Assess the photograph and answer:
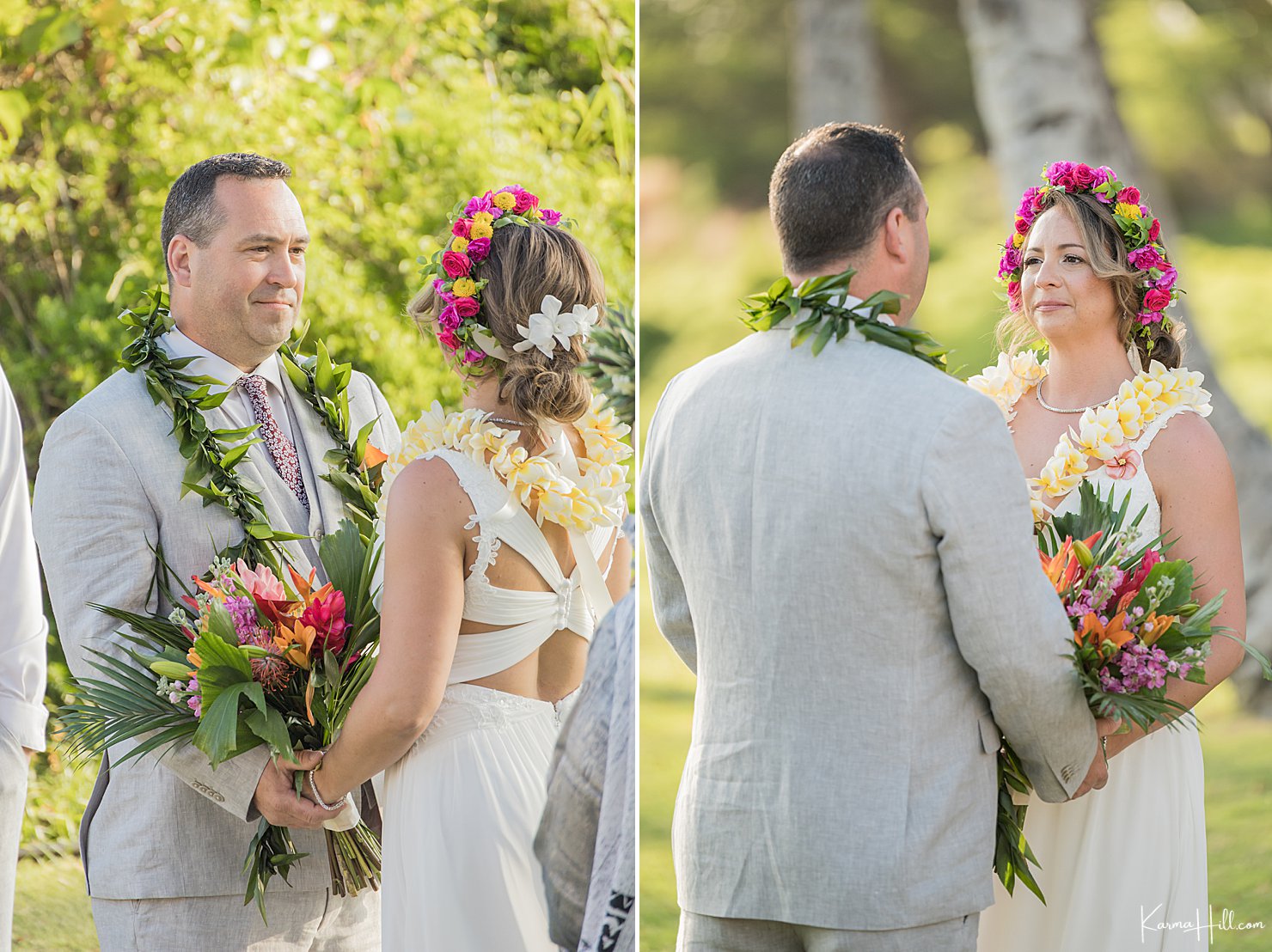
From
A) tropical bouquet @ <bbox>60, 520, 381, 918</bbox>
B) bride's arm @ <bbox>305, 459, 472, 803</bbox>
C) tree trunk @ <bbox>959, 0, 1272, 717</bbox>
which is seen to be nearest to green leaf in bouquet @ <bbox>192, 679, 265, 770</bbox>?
tropical bouquet @ <bbox>60, 520, 381, 918</bbox>

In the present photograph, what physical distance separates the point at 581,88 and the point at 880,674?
4929 mm

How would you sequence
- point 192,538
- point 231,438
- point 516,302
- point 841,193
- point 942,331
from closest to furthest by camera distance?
point 841,193 → point 516,302 → point 192,538 → point 231,438 → point 942,331

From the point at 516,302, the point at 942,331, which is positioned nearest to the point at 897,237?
the point at 516,302

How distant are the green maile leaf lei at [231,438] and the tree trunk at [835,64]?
7.40 metres

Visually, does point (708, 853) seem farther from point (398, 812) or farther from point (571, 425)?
point (571, 425)

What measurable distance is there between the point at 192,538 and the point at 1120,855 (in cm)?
217

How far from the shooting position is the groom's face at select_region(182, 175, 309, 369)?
3068 millimetres

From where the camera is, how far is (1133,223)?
311 centimetres

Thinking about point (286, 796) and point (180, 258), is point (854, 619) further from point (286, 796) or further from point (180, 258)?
point (180, 258)

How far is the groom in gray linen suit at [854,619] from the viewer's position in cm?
208

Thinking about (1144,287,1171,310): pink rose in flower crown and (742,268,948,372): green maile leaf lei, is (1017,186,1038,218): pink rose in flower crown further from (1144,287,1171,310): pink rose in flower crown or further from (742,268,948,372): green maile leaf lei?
(742,268,948,372): green maile leaf lei

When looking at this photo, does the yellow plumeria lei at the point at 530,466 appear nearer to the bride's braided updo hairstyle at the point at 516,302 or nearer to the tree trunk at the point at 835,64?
the bride's braided updo hairstyle at the point at 516,302

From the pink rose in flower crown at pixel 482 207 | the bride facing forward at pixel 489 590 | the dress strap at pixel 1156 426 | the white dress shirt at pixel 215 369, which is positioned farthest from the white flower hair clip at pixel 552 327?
the dress strap at pixel 1156 426

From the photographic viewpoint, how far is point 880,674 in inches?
83.7
